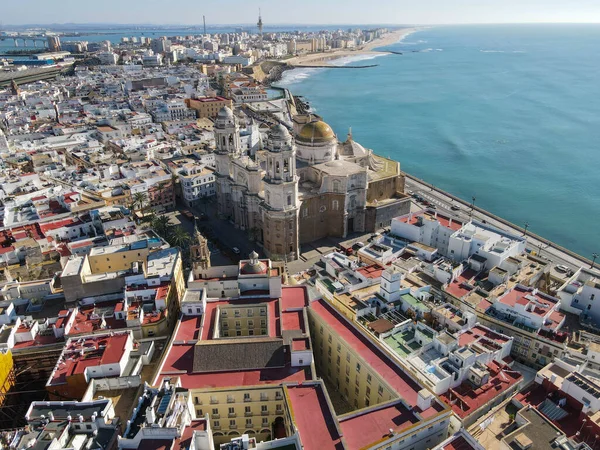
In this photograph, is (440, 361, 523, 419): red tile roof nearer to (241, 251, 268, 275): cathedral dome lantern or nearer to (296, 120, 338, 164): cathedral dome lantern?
(241, 251, 268, 275): cathedral dome lantern

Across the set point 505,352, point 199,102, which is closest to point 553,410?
point 505,352

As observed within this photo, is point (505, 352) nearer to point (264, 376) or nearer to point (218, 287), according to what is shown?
point (264, 376)

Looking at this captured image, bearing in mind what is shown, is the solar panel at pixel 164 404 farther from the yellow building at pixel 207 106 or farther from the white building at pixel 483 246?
the yellow building at pixel 207 106

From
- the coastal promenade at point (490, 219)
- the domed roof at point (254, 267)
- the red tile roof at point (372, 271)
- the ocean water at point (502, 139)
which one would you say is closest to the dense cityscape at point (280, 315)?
the domed roof at point (254, 267)

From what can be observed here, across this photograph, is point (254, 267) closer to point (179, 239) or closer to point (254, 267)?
point (254, 267)

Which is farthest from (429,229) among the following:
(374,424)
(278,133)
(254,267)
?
(374,424)

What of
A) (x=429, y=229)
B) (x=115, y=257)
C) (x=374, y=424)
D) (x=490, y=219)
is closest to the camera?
(x=374, y=424)
